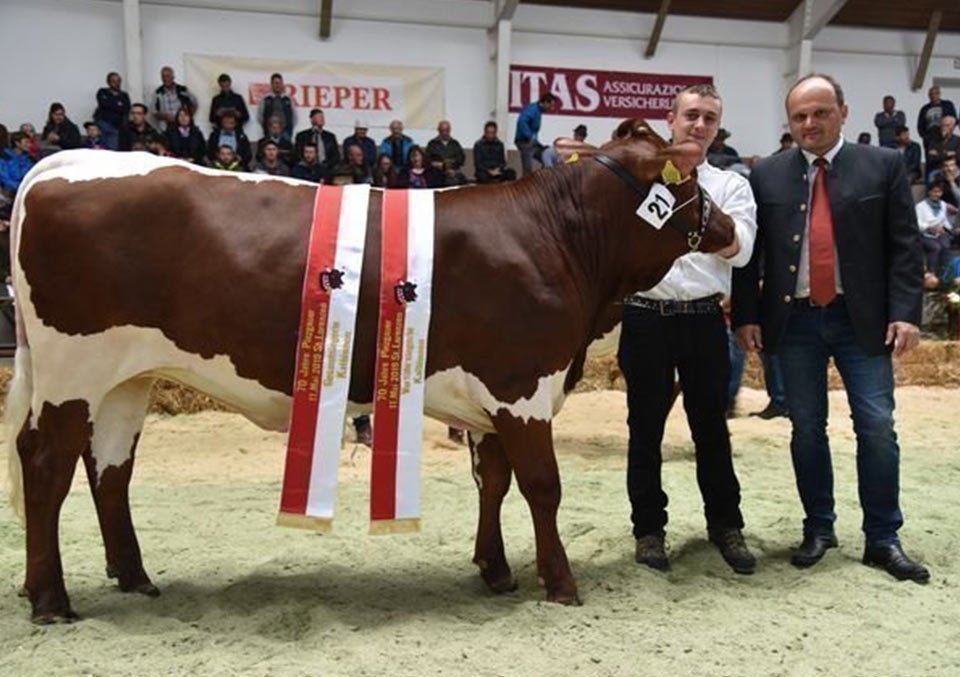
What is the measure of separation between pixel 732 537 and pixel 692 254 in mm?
1262

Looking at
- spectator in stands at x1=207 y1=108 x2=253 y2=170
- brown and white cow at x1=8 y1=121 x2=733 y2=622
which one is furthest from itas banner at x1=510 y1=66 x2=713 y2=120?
brown and white cow at x1=8 y1=121 x2=733 y2=622

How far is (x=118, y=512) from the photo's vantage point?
3459mm

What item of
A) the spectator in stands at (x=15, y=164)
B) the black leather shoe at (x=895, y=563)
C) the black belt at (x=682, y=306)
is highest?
the spectator in stands at (x=15, y=164)

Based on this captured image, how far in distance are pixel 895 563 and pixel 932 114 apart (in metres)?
15.6

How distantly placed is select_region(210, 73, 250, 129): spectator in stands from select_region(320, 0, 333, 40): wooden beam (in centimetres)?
180

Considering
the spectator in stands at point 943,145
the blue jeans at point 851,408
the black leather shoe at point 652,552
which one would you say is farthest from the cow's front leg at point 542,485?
the spectator in stands at point 943,145

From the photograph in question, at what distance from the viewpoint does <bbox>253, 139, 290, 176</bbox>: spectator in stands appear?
12133 mm

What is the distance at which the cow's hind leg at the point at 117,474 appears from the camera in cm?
343

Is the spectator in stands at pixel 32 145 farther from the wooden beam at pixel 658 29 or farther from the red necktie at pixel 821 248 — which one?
the red necktie at pixel 821 248

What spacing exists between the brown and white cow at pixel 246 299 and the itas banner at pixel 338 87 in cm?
1163

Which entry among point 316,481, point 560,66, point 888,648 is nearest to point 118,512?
point 316,481

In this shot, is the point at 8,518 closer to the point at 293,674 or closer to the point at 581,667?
the point at 293,674

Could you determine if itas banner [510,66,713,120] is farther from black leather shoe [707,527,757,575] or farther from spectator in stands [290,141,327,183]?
black leather shoe [707,527,757,575]

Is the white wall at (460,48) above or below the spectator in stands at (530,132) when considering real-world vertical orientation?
above
